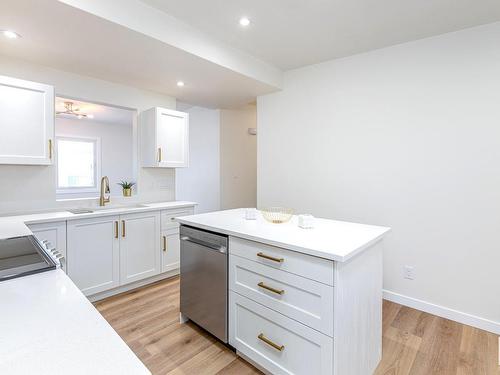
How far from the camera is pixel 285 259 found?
1494 millimetres

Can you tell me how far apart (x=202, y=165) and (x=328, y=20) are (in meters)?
3.27

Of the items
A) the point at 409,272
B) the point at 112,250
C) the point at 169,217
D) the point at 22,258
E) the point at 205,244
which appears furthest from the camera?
the point at 169,217

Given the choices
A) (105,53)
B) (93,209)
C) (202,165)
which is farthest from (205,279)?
(202,165)

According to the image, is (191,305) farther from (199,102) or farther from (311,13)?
(199,102)

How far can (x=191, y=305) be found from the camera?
7.10ft

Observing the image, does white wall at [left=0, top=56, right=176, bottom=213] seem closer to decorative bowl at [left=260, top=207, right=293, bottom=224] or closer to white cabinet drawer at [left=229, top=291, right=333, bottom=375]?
decorative bowl at [left=260, top=207, right=293, bottom=224]

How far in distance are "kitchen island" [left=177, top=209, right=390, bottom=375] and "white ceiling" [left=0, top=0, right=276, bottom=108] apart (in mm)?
1644

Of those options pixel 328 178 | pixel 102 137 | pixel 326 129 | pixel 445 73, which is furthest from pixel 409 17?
pixel 102 137

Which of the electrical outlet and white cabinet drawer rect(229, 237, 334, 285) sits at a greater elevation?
white cabinet drawer rect(229, 237, 334, 285)

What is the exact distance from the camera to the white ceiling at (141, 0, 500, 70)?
6.79 ft

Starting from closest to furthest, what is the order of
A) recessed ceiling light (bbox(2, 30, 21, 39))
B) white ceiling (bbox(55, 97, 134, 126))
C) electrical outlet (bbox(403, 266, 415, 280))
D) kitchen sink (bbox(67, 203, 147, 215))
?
recessed ceiling light (bbox(2, 30, 21, 39)) < electrical outlet (bbox(403, 266, 415, 280)) < kitchen sink (bbox(67, 203, 147, 215)) < white ceiling (bbox(55, 97, 134, 126))

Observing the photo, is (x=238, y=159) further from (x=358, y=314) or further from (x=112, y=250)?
(x=358, y=314)

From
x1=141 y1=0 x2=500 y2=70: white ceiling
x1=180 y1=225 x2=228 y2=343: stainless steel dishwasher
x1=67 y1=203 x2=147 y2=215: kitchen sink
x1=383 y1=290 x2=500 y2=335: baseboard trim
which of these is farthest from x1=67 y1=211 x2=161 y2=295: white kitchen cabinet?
x1=383 y1=290 x2=500 y2=335: baseboard trim

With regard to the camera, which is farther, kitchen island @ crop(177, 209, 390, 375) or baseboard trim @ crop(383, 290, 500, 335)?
baseboard trim @ crop(383, 290, 500, 335)
